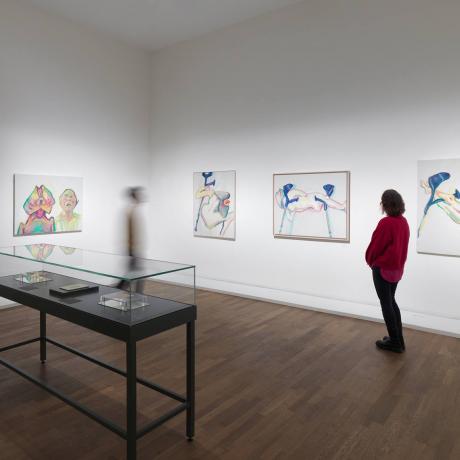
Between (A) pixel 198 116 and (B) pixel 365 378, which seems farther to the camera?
(A) pixel 198 116

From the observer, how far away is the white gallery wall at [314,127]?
5.31 metres

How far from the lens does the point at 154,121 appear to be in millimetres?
8602

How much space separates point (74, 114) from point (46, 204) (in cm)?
172

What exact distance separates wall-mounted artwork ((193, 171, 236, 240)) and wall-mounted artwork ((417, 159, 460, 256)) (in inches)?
126

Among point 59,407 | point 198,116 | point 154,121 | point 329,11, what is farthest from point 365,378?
point 154,121

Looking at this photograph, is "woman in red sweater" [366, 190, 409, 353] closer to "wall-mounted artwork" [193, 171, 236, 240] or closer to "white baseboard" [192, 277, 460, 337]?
"white baseboard" [192, 277, 460, 337]

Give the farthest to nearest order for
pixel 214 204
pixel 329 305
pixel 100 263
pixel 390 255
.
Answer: pixel 214 204
pixel 329 305
pixel 390 255
pixel 100 263

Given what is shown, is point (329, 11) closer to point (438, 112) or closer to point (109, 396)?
point (438, 112)

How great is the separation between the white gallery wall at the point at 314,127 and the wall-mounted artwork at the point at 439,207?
109mm

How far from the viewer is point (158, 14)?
691cm

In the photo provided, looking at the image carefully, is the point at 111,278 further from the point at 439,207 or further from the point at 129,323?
the point at 439,207

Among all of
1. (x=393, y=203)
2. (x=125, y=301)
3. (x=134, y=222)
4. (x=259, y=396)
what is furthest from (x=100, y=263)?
(x=134, y=222)

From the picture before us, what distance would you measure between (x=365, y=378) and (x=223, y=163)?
4.71 m

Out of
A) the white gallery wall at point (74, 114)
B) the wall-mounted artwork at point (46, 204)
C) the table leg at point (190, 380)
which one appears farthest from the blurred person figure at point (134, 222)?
the table leg at point (190, 380)
